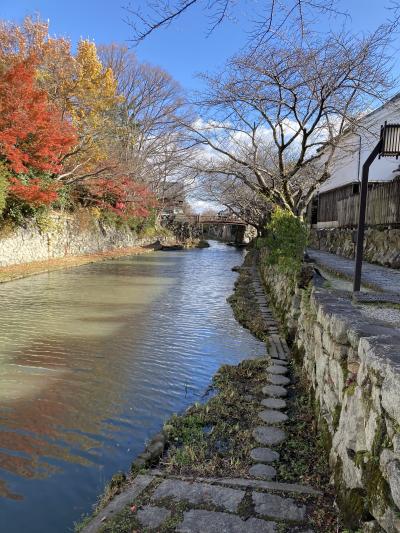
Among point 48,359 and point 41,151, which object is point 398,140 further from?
point 41,151

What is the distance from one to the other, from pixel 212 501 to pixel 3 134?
15.6m

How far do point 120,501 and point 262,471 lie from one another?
1281 millimetres

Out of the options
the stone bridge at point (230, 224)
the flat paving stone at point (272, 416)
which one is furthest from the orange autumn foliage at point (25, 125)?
the stone bridge at point (230, 224)

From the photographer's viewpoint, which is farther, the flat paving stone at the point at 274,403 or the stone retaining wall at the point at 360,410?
the flat paving stone at the point at 274,403

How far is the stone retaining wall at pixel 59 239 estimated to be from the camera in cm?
1855

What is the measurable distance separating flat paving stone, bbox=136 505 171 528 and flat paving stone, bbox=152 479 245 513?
150mm

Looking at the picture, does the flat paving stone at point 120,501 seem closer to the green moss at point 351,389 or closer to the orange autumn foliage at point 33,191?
the green moss at point 351,389

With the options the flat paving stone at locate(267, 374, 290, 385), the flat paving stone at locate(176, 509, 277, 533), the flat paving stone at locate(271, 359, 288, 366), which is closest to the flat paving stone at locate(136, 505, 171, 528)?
the flat paving stone at locate(176, 509, 277, 533)

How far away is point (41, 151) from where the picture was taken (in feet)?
56.1

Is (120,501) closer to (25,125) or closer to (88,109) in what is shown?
(25,125)

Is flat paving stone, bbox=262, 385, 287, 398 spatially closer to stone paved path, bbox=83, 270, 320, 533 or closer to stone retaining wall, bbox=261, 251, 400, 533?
stone retaining wall, bbox=261, 251, 400, 533

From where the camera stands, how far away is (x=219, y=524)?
9.52ft

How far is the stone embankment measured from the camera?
294 cm

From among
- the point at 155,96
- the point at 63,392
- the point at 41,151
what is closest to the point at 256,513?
the point at 63,392
